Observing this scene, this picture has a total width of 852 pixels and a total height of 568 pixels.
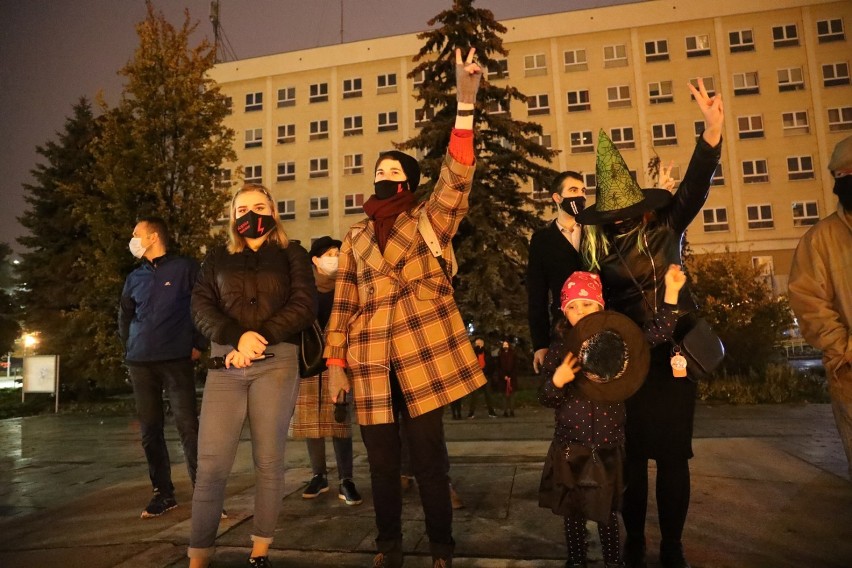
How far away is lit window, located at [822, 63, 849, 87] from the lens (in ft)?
116

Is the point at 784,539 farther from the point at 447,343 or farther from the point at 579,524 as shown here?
the point at 447,343

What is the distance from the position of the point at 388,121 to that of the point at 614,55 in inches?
624

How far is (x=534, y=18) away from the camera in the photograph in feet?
126

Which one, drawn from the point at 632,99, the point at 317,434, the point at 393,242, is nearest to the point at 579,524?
the point at 393,242

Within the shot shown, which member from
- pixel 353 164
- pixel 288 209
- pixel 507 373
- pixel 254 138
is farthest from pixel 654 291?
pixel 254 138

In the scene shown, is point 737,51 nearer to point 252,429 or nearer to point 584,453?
point 584,453

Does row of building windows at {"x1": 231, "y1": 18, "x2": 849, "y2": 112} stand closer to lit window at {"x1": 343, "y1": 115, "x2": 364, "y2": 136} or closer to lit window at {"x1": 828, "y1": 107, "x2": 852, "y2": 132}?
lit window at {"x1": 828, "y1": 107, "x2": 852, "y2": 132}

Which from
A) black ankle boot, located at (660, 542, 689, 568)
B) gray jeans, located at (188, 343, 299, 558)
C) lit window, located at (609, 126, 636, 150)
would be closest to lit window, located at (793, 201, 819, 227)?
lit window, located at (609, 126, 636, 150)

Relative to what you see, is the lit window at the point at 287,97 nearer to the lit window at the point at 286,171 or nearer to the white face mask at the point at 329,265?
the lit window at the point at 286,171

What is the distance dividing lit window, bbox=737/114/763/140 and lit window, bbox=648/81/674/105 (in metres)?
4.56

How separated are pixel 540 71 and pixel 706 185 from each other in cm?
3884

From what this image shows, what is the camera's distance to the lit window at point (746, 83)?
120 feet

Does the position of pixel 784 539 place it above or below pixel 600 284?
below

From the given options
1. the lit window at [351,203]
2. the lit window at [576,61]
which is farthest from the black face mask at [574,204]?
the lit window at [576,61]
